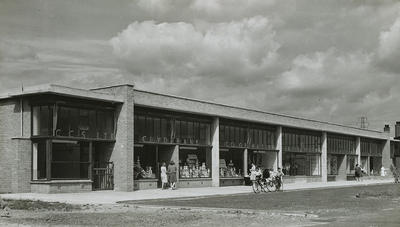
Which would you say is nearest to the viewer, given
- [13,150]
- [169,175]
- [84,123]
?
[13,150]

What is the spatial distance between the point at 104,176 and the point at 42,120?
17.0ft

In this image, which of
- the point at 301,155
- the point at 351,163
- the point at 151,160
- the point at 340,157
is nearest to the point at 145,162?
the point at 151,160

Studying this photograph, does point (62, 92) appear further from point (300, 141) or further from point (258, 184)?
point (300, 141)

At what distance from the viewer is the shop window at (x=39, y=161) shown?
32.1 m

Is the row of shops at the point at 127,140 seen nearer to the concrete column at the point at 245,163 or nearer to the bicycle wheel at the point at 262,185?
the concrete column at the point at 245,163

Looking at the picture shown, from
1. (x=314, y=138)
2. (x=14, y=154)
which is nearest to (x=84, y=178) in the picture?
(x=14, y=154)

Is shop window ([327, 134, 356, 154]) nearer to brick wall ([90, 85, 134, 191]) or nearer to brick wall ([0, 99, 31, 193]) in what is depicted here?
brick wall ([90, 85, 134, 191])

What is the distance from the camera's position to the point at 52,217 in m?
18.6

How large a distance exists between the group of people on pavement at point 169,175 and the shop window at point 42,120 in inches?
318

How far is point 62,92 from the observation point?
31.5 metres

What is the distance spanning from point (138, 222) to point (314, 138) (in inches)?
1764

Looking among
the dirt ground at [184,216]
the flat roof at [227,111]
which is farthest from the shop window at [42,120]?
the dirt ground at [184,216]

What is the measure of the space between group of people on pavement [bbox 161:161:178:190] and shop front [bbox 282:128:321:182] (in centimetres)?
1833

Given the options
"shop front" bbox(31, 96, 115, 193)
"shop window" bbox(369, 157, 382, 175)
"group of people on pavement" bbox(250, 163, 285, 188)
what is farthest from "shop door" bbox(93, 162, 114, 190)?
"shop window" bbox(369, 157, 382, 175)
